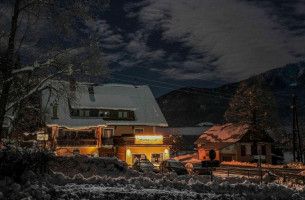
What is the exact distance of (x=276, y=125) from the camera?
4612 centimetres

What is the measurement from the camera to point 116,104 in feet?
154

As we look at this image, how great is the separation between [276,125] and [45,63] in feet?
123

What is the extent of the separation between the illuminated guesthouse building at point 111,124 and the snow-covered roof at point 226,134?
12.9 metres

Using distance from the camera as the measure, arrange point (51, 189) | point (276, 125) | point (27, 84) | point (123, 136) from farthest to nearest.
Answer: point (276, 125), point (123, 136), point (27, 84), point (51, 189)

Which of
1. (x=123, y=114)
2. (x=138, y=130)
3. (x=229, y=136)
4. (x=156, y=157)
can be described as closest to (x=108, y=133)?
(x=123, y=114)

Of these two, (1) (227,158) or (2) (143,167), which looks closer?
(2) (143,167)

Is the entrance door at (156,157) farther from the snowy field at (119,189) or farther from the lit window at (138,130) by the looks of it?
the snowy field at (119,189)

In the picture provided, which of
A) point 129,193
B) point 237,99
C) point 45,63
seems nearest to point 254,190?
point 129,193

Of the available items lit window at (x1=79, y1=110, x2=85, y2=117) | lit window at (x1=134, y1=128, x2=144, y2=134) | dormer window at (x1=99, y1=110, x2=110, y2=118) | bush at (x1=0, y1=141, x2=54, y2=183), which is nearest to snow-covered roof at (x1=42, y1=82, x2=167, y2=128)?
dormer window at (x1=99, y1=110, x2=110, y2=118)

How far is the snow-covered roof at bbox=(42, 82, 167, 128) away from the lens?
1650 inches

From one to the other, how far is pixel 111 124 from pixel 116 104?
3.37 meters

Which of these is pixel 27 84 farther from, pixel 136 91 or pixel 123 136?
pixel 136 91

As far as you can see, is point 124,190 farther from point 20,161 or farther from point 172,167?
point 172,167

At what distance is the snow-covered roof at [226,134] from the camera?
52938 millimetres
